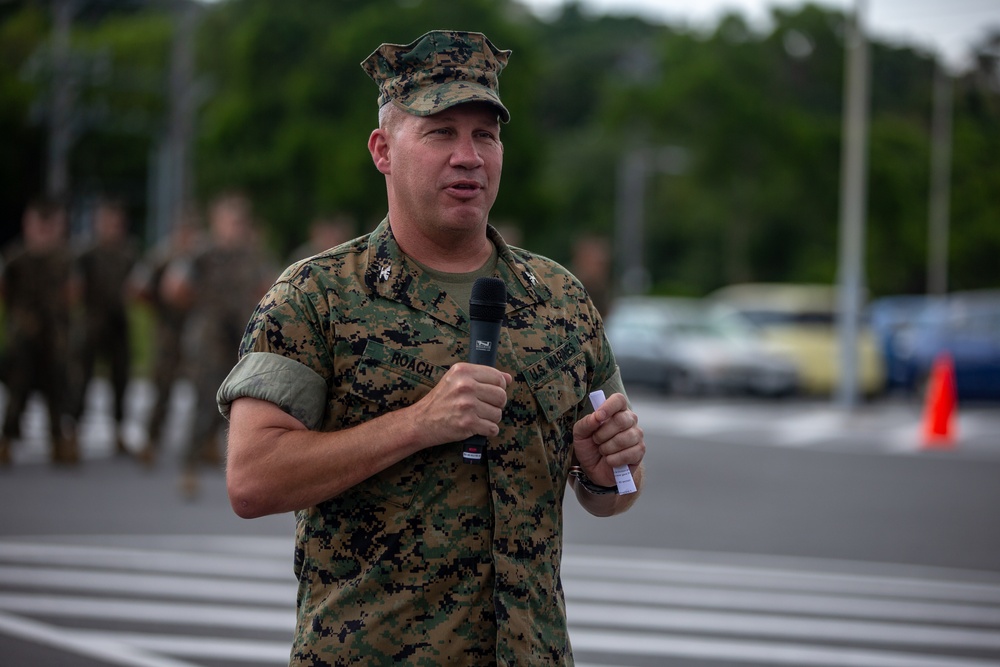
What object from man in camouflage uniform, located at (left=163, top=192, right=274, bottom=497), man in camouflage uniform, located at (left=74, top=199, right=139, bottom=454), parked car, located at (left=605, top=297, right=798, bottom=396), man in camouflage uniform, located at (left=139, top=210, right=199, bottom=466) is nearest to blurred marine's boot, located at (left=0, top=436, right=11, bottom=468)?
man in camouflage uniform, located at (left=74, top=199, right=139, bottom=454)

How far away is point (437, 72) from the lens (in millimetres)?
2797

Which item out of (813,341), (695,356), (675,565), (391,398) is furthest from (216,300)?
(813,341)

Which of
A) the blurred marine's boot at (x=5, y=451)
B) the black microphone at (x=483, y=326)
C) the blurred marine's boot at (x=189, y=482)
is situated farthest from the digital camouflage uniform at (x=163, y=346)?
the black microphone at (x=483, y=326)

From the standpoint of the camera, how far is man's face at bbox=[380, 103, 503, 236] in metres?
2.78

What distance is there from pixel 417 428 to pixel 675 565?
638cm

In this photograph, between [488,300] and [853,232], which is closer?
[488,300]

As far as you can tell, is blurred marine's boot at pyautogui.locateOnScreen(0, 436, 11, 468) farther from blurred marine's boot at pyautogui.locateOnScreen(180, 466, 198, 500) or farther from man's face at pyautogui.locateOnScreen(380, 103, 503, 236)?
man's face at pyautogui.locateOnScreen(380, 103, 503, 236)

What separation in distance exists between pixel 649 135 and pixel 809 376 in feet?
123

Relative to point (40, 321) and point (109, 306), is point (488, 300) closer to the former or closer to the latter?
point (40, 321)

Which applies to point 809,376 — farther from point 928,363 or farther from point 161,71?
point 161,71

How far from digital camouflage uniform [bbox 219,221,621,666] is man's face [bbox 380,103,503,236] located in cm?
14

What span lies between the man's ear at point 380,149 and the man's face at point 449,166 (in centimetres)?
10

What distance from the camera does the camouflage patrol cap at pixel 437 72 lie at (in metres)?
2.77

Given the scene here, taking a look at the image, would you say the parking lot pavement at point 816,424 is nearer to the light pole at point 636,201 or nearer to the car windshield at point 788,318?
the car windshield at point 788,318
